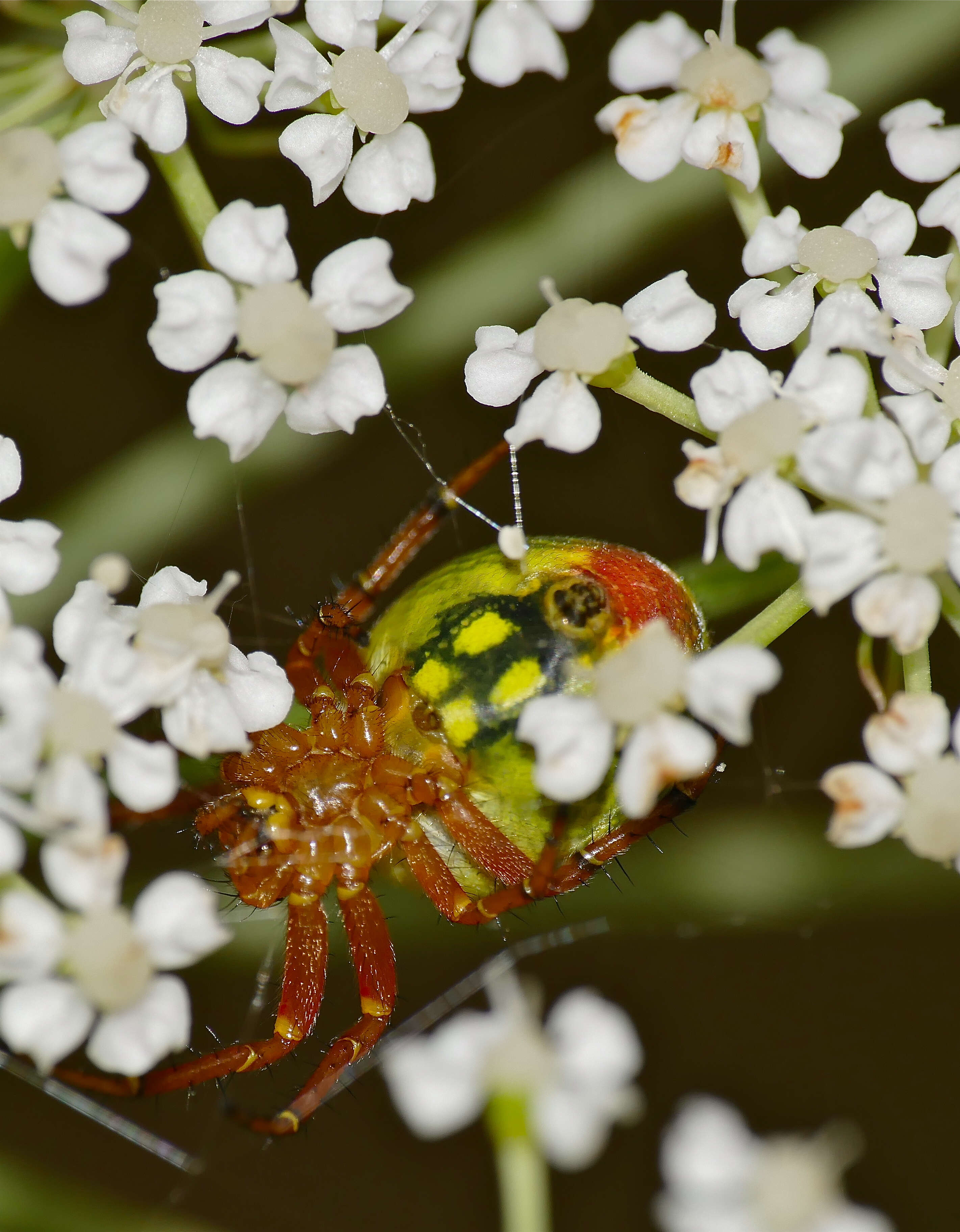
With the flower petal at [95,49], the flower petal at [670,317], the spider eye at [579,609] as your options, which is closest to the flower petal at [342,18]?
the flower petal at [95,49]

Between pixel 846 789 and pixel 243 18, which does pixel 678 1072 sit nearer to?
pixel 846 789

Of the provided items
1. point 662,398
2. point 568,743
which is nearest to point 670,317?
point 662,398

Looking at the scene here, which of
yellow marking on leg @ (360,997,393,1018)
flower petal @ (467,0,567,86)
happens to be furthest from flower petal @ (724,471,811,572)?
yellow marking on leg @ (360,997,393,1018)

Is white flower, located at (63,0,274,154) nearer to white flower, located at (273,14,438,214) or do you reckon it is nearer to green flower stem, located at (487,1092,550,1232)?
white flower, located at (273,14,438,214)

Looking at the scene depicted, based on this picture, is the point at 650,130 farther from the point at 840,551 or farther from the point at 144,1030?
the point at 144,1030

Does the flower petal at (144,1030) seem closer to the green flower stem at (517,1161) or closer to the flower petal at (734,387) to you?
the green flower stem at (517,1161)

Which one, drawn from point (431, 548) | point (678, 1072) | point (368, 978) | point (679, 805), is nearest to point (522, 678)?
point (679, 805)
